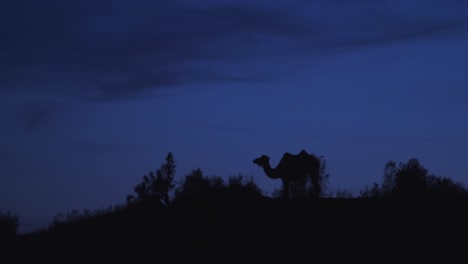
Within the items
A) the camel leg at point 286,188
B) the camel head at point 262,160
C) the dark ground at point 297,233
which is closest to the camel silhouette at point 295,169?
the camel leg at point 286,188

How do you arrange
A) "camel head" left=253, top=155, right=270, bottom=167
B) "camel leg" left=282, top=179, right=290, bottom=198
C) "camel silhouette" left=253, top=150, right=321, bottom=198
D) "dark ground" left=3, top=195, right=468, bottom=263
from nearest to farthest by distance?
"dark ground" left=3, top=195, right=468, bottom=263
"camel silhouette" left=253, top=150, right=321, bottom=198
"camel leg" left=282, top=179, right=290, bottom=198
"camel head" left=253, top=155, right=270, bottom=167

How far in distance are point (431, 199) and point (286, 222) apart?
4273 mm

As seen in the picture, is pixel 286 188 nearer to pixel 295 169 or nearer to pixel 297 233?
pixel 295 169

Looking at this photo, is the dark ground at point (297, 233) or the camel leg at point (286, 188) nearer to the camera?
the dark ground at point (297, 233)

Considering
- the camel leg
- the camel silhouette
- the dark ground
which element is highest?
the camel silhouette

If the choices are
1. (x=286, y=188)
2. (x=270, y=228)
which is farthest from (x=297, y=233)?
(x=286, y=188)

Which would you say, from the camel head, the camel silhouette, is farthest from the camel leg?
the camel head

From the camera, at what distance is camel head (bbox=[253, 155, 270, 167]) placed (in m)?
22.8

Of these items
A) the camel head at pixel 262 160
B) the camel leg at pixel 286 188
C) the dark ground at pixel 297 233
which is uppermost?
the camel head at pixel 262 160

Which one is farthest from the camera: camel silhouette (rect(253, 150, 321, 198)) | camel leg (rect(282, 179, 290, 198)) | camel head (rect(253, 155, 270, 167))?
camel head (rect(253, 155, 270, 167))

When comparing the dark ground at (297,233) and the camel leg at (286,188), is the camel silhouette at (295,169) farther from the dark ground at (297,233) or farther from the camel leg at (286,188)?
the dark ground at (297,233)

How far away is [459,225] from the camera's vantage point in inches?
682

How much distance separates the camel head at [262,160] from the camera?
22.8 metres

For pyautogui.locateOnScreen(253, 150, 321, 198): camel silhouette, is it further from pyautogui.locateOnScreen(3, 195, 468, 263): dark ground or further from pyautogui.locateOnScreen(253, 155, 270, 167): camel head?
pyautogui.locateOnScreen(3, 195, 468, 263): dark ground
